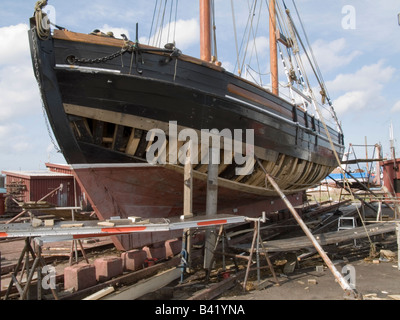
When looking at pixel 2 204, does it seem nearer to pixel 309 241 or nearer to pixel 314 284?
pixel 309 241

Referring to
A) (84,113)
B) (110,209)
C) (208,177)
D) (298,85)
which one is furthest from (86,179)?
(298,85)

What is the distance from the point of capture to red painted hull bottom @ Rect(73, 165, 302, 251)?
5.61m

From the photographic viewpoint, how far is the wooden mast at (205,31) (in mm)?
6777

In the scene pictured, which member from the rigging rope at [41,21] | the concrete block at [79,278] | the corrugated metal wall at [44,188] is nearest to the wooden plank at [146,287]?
the concrete block at [79,278]

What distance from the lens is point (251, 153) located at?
6246mm

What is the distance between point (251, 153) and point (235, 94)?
1.15 meters

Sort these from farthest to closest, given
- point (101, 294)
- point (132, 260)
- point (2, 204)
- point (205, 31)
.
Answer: point (2, 204) < point (205, 31) < point (132, 260) < point (101, 294)

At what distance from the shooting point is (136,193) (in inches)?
235

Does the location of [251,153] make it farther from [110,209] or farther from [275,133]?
[110,209]

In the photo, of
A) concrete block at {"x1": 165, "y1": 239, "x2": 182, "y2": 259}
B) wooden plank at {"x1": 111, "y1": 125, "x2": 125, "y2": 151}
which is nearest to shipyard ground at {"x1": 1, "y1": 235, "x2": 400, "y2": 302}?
concrete block at {"x1": 165, "y1": 239, "x2": 182, "y2": 259}

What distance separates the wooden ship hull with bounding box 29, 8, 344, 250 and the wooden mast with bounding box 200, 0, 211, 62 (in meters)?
1.24

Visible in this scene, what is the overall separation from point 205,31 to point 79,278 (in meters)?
5.14

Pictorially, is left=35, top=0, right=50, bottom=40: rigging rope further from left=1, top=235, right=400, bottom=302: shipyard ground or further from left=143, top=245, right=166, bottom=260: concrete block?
left=143, top=245, right=166, bottom=260: concrete block

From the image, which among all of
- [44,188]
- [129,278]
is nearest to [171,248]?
[129,278]
